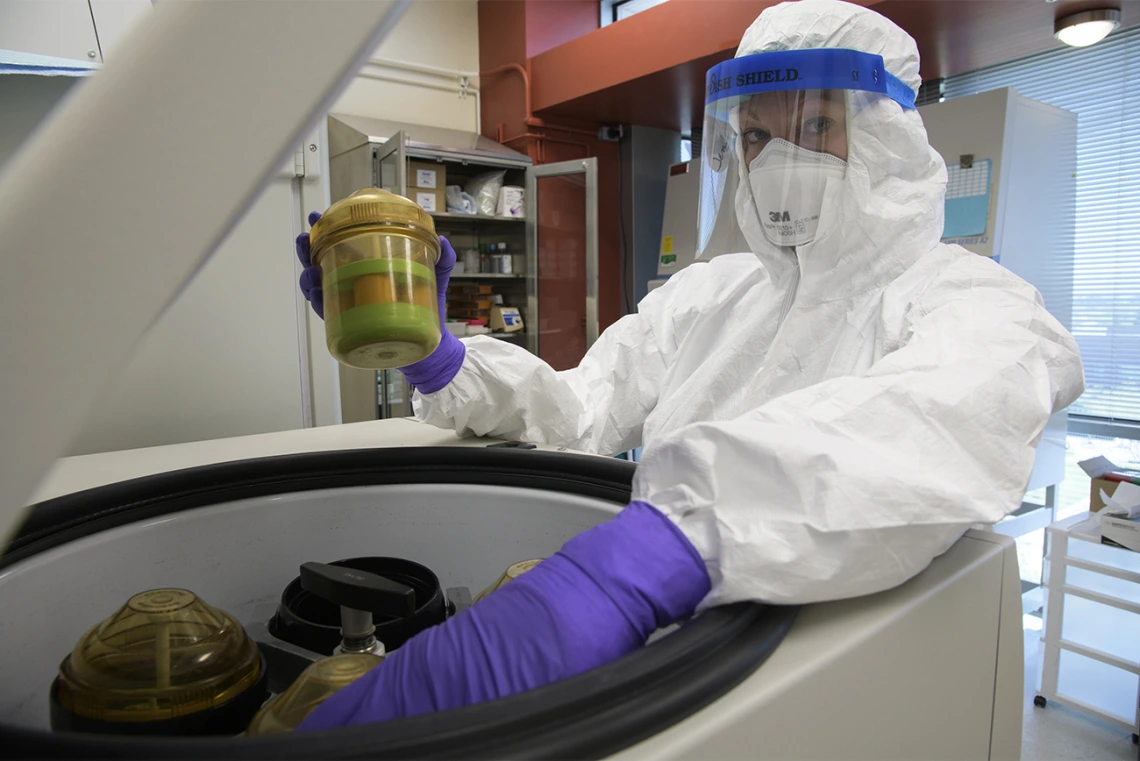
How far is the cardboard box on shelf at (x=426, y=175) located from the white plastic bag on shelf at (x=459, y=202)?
88 millimetres

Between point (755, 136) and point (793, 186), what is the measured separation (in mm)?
133

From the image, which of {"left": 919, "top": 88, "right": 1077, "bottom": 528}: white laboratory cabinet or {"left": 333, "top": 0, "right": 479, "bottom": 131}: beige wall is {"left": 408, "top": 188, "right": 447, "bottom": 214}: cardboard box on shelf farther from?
{"left": 919, "top": 88, "right": 1077, "bottom": 528}: white laboratory cabinet

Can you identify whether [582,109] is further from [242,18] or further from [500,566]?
[242,18]

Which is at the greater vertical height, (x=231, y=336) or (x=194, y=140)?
(x=194, y=140)

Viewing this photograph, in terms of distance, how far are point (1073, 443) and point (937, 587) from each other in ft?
9.64

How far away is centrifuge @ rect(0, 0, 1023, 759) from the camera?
0.77 feet

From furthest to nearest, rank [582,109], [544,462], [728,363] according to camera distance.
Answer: [582,109], [728,363], [544,462]

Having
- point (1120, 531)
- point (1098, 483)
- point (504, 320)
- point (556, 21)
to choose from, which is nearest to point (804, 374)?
point (1120, 531)

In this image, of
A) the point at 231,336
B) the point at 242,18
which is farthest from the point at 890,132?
the point at 231,336

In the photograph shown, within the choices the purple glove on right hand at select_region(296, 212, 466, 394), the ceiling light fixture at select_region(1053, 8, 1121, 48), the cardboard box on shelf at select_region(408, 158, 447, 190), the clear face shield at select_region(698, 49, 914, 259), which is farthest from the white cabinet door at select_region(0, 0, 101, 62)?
the ceiling light fixture at select_region(1053, 8, 1121, 48)

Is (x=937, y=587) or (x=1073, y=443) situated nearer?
(x=937, y=587)

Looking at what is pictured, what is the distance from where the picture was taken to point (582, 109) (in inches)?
149

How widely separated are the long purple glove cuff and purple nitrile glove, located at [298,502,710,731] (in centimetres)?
65

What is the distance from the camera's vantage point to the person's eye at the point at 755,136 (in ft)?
3.67
